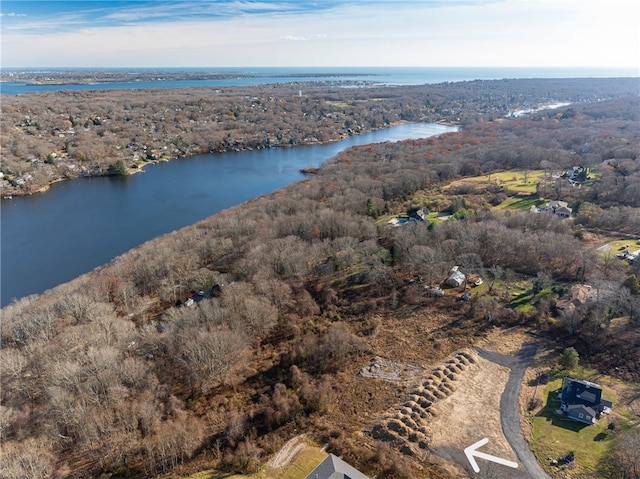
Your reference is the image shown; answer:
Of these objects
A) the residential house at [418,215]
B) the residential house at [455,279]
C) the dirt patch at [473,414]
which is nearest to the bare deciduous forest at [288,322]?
the residential house at [455,279]

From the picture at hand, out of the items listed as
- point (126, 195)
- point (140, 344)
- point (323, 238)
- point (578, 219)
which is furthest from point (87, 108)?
point (578, 219)

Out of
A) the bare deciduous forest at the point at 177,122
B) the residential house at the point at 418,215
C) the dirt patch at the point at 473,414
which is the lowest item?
the dirt patch at the point at 473,414

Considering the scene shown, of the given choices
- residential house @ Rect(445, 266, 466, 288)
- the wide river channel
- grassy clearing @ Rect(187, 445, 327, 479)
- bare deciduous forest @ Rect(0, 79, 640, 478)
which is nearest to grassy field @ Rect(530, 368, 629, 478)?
bare deciduous forest @ Rect(0, 79, 640, 478)

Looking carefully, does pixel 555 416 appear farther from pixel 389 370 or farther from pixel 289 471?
pixel 289 471

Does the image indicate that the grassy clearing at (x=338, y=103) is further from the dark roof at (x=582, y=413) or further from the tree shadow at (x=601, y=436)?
the tree shadow at (x=601, y=436)

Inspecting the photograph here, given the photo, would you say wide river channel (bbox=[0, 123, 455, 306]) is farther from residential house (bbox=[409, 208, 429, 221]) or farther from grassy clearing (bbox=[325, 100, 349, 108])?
grassy clearing (bbox=[325, 100, 349, 108])

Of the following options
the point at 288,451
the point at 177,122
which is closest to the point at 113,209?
the point at 288,451

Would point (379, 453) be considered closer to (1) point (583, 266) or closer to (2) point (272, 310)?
(2) point (272, 310)
